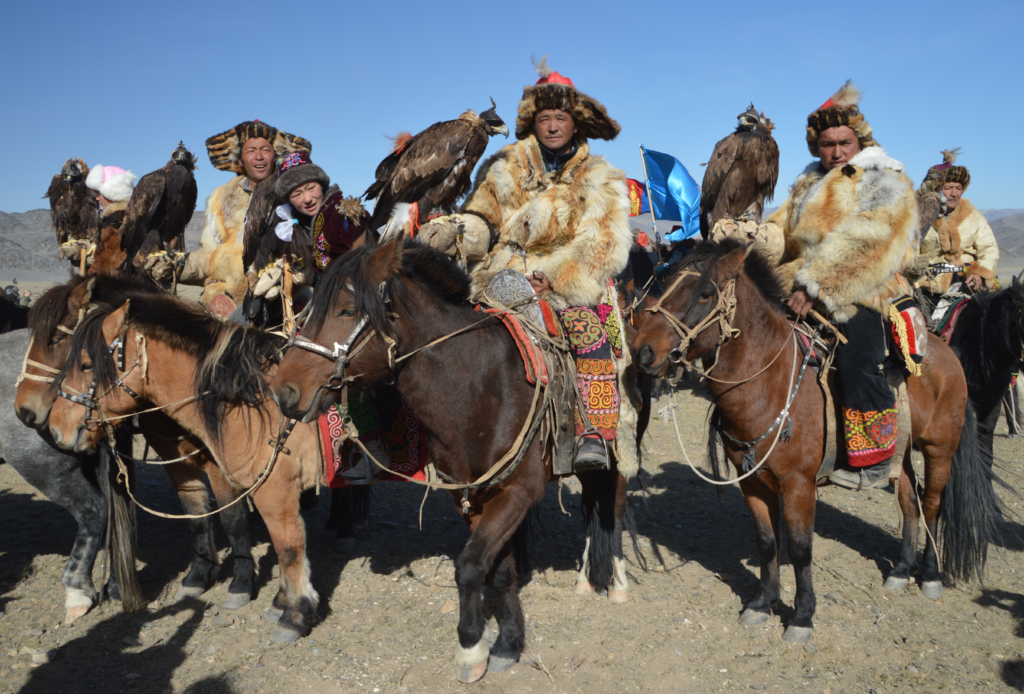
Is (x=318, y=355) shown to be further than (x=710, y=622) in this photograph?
No

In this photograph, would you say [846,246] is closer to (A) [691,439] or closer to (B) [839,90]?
(B) [839,90]

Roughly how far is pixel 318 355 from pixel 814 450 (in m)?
2.85

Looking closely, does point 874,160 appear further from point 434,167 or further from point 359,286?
point 359,286

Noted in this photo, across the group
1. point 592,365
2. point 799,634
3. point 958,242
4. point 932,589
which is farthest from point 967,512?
point 958,242

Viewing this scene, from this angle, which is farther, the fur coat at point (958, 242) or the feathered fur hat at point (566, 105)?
the fur coat at point (958, 242)

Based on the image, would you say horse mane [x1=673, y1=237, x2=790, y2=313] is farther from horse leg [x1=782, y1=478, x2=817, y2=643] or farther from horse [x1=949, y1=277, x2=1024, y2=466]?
horse [x1=949, y1=277, x2=1024, y2=466]

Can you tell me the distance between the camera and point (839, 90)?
4090 mm

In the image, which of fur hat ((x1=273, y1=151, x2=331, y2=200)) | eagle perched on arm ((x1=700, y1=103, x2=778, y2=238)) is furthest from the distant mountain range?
fur hat ((x1=273, y1=151, x2=331, y2=200))

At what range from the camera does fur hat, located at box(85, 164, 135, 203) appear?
19.3 ft

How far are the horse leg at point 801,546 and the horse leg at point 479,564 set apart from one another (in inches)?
63.6

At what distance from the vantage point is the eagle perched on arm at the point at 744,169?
7.21 meters

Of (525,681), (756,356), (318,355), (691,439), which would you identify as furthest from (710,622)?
(691,439)

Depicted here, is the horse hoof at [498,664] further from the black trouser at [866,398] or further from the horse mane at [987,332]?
the horse mane at [987,332]

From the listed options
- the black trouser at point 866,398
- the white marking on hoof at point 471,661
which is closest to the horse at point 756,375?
the black trouser at point 866,398
